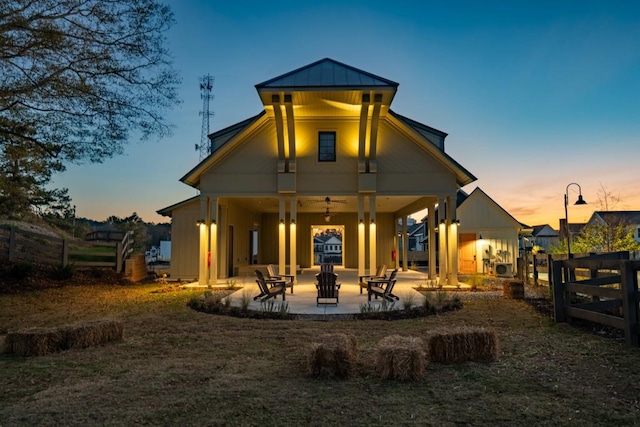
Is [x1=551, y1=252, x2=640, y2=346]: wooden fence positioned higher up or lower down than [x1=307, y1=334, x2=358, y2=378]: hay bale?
higher up

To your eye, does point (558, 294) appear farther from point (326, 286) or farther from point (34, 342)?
point (34, 342)

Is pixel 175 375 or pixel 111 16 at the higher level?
pixel 111 16

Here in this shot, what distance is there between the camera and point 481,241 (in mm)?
19062

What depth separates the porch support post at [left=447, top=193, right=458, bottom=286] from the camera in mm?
12414

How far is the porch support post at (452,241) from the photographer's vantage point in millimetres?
12414

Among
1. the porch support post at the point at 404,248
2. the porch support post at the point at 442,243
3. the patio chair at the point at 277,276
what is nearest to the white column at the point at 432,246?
the porch support post at the point at 442,243

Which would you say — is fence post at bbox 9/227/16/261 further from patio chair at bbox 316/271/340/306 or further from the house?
patio chair at bbox 316/271/340/306

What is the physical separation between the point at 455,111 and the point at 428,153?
16.7ft

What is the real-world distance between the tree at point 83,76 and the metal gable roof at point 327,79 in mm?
2957

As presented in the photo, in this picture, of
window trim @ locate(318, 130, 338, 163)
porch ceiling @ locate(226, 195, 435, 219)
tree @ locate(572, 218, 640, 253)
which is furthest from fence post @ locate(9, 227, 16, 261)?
tree @ locate(572, 218, 640, 253)

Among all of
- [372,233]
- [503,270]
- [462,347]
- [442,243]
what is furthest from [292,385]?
[503,270]

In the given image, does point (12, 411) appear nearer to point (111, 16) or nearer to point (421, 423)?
point (421, 423)

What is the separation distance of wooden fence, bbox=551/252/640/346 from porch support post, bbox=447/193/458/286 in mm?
4630

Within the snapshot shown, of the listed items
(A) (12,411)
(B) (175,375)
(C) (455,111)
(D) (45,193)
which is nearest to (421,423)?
(B) (175,375)
